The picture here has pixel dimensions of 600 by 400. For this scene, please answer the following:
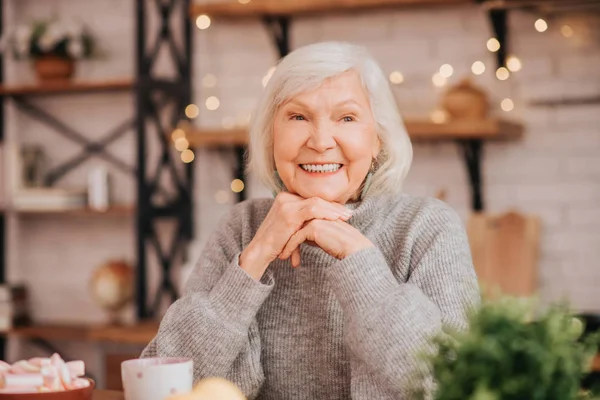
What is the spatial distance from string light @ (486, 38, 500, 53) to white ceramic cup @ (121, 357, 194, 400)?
92.0 inches

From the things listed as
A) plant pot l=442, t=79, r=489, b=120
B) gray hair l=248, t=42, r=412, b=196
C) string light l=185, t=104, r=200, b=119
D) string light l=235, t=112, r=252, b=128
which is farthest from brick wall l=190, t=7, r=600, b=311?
gray hair l=248, t=42, r=412, b=196

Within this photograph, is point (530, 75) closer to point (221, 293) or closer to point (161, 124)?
point (161, 124)

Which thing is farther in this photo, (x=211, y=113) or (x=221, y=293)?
(x=211, y=113)

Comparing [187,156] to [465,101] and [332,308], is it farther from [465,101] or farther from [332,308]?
[332,308]

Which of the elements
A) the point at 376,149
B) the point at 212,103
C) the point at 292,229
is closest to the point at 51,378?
the point at 292,229

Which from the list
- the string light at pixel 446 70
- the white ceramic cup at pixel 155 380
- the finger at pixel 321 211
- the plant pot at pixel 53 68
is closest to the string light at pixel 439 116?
the string light at pixel 446 70

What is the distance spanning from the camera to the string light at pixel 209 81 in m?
3.70

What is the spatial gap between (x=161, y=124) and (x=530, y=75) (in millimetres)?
1479

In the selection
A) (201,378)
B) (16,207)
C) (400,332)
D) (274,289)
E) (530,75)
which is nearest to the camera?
(400,332)

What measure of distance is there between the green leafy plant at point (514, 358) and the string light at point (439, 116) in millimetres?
2322

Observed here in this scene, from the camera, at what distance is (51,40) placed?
3.71 metres

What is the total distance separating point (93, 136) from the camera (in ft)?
13.0

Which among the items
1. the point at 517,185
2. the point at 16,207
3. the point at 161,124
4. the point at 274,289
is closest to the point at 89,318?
the point at 16,207

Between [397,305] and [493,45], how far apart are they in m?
2.05
